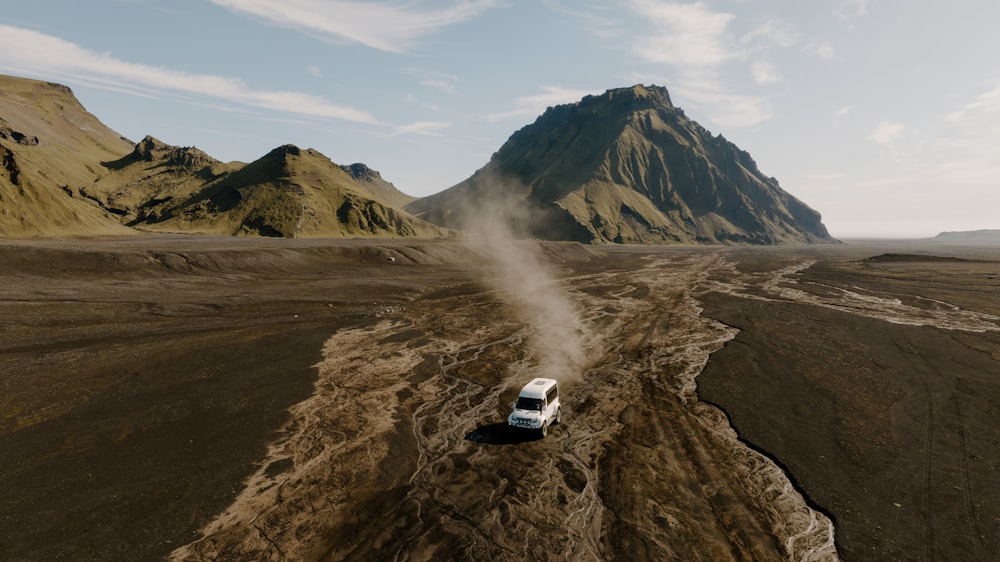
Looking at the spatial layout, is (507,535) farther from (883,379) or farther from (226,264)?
(226,264)

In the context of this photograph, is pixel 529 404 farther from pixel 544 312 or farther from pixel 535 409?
pixel 544 312

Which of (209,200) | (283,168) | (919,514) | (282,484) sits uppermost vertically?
(283,168)

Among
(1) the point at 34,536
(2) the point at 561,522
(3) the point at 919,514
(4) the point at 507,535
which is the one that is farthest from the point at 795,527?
(1) the point at 34,536

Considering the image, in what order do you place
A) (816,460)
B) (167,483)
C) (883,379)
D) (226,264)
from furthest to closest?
(226,264), (883,379), (816,460), (167,483)

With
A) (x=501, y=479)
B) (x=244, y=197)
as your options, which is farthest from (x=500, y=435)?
(x=244, y=197)

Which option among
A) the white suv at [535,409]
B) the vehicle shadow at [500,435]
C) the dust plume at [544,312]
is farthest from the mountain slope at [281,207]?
the white suv at [535,409]

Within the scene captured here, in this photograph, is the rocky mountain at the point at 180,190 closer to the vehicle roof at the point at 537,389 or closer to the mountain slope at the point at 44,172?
the mountain slope at the point at 44,172

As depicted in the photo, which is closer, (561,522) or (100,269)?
(561,522)
